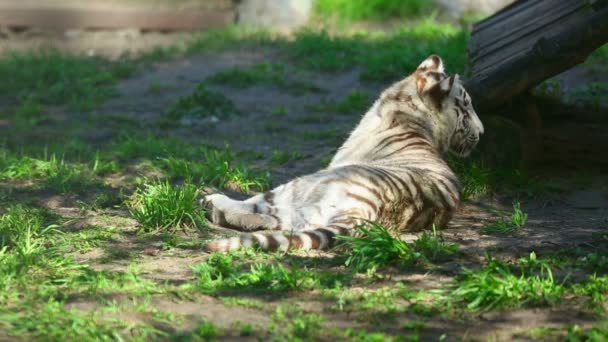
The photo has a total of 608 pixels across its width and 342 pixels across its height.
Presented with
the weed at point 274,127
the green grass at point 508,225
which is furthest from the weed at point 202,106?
the green grass at point 508,225

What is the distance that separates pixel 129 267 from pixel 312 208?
1281mm

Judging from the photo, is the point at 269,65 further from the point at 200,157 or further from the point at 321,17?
the point at 200,157

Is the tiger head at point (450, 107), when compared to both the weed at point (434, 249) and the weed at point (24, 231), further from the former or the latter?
the weed at point (24, 231)

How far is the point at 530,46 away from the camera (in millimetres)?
7059

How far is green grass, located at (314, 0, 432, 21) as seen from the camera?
44.3 feet

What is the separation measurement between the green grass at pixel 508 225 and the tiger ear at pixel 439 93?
3.56ft

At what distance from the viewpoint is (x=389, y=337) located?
3.95m

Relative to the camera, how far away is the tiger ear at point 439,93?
6590 mm

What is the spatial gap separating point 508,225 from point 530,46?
1.77m

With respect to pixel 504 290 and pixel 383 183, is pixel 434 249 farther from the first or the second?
pixel 504 290

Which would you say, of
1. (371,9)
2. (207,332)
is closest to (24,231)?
(207,332)

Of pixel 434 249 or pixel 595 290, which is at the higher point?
pixel 595 290

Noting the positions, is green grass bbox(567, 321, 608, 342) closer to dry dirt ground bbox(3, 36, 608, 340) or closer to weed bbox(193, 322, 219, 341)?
dry dirt ground bbox(3, 36, 608, 340)

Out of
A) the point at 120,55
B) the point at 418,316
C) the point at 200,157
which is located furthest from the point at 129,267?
the point at 120,55
